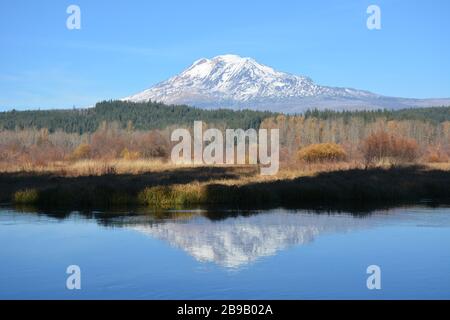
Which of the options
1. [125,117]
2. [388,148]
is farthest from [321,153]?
[125,117]

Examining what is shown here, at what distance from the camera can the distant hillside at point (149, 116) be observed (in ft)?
452

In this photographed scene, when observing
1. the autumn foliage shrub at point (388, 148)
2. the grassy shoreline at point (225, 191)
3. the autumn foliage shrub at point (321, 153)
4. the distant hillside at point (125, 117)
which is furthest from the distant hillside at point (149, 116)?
the grassy shoreline at point (225, 191)

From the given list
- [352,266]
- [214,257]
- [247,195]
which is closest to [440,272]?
[352,266]

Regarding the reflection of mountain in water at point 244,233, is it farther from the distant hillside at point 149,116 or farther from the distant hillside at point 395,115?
the distant hillside at point 395,115

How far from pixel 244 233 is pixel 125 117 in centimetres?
13247

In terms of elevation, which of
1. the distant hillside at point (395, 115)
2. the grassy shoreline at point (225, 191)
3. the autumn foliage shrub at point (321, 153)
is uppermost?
the distant hillside at point (395, 115)

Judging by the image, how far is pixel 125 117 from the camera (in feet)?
488

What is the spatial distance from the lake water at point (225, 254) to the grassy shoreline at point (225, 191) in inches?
108

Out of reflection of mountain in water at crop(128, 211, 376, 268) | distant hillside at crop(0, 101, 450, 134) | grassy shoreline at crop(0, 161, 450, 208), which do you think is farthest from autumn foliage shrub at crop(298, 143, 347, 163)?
distant hillside at crop(0, 101, 450, 134)

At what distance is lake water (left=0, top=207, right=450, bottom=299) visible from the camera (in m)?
12.4

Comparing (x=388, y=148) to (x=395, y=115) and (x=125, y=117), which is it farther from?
(x=125, y=117)

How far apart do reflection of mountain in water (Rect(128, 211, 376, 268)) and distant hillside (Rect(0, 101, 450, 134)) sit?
108389 mm

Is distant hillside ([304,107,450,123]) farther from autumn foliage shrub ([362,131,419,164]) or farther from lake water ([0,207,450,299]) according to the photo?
lake water ([0,207,450,299])
